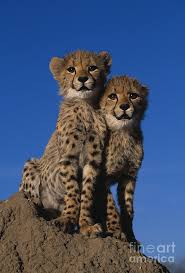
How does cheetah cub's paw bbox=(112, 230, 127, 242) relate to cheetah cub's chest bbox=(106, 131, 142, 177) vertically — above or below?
below

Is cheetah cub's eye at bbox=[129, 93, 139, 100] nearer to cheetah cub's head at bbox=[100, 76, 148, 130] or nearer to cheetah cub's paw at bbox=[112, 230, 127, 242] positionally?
cheetah cub's head at bbox=[100, 76, 148, 130]

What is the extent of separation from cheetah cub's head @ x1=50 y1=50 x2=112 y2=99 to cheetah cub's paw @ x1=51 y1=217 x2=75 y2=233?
1.16m

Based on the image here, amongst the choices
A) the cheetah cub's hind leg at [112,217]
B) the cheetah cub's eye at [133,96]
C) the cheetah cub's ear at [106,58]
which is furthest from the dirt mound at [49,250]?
the cheetah cub's ear at [106,58]

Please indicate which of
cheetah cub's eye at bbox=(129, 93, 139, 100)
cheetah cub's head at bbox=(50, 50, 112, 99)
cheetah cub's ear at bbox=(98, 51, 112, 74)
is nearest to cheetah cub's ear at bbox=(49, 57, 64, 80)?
cheetah cub's head at bbox=(50, 50, 112, 99)

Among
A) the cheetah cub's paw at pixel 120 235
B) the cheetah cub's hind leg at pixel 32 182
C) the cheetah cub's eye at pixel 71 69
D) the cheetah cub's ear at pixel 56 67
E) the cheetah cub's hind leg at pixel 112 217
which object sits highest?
the cheetah cub's ear at pixel 56 67

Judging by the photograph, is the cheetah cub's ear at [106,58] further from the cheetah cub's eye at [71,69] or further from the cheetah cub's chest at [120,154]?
the cheetah cub's chest at [120,154]

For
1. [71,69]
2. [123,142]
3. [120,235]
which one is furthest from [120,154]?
[71,69]

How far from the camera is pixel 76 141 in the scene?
18.5 ft

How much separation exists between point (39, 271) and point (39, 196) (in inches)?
62.5

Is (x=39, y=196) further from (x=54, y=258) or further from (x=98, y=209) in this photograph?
(x=54, y=258)

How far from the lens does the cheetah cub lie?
5.61 metres

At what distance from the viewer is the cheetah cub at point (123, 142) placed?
561 centimetres

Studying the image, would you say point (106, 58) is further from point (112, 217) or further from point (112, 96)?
point (112, 217)

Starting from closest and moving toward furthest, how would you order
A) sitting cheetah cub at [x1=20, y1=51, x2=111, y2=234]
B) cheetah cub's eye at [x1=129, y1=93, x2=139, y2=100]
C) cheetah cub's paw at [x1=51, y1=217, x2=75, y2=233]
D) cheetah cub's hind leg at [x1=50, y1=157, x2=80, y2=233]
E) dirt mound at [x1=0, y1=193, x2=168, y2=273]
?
dirt mound at [x1=0, y1=193, x2=168, y2=273], cheetah cub's paw at [x1=51, y1=217, x2=75, y2=233], cheetah cub's hind leg at [x1=50, y1=157, x2=80, y2=233], sitting cheetah cub at [x1=20, y1=51, x2=111, y2=234], cheetah cub's eye at [x1=129, y1=93, x2=139, y2=100]
